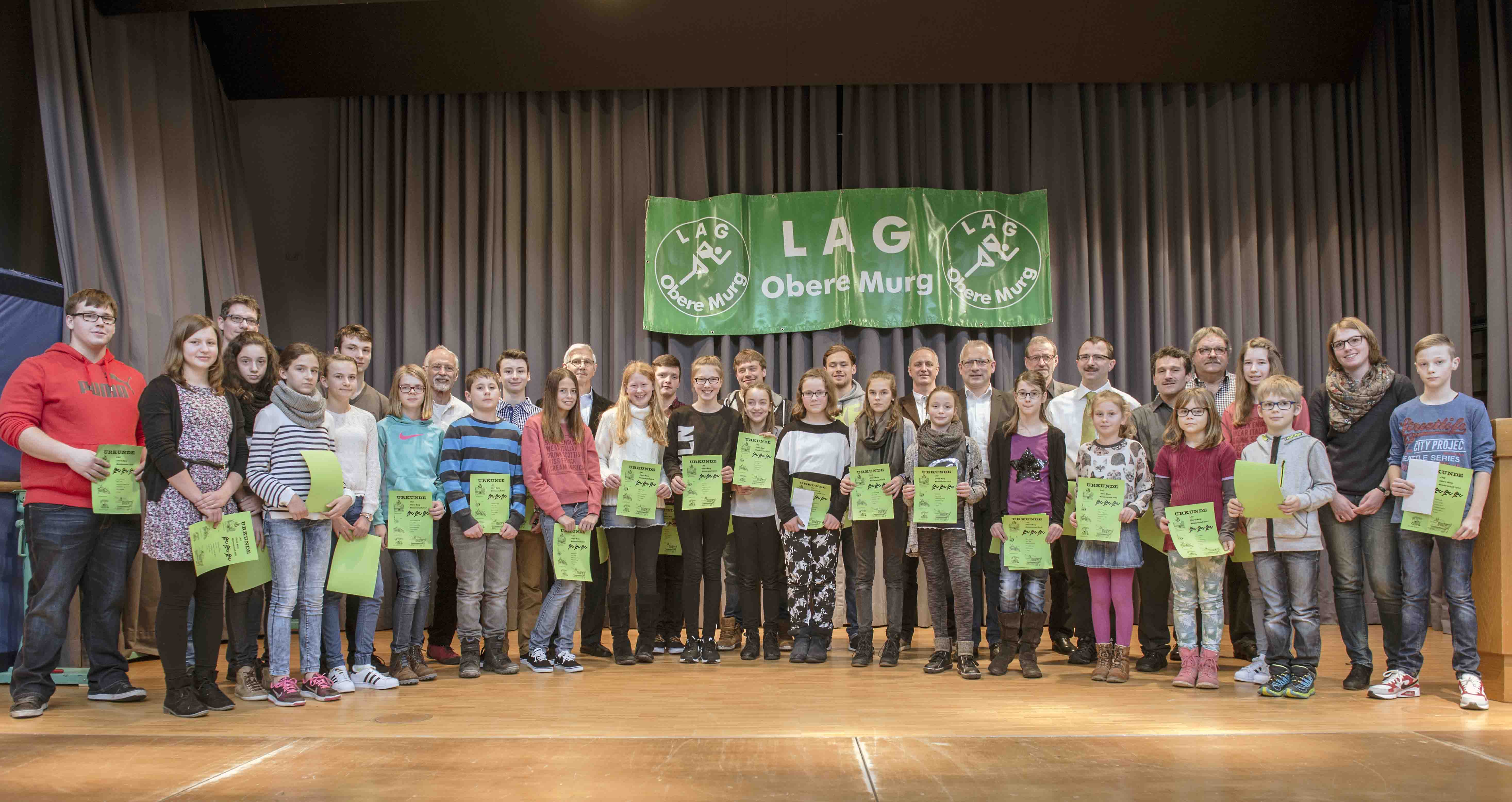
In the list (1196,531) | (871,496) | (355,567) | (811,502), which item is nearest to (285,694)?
(355,567)

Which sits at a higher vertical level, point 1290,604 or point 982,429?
point 982,429

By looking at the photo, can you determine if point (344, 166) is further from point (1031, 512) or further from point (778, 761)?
point (778, 761)

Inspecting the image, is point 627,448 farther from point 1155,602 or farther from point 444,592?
point 1155,602

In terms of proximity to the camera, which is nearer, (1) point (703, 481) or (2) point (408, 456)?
(2) point (408, 456)

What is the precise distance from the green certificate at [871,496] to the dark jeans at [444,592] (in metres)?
1.81

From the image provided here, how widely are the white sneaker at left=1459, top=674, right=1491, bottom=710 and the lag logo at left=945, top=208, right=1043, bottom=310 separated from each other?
320cm

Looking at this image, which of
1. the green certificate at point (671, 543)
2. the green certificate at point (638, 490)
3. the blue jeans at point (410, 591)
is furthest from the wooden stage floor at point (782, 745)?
the green certificate at point (671, 543)

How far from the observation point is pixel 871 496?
4.12 m

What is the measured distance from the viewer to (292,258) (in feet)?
21.7

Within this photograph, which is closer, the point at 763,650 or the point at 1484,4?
the point at 763,650

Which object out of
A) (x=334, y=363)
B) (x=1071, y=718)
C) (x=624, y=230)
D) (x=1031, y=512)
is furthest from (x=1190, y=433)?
(x=624, y=230)

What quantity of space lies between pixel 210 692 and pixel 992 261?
4.69 meters

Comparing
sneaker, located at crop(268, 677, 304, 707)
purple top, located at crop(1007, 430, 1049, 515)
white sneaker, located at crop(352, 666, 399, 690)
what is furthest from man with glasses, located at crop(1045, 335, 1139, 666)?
sneaker, located at crop(268, 677, 304, 707)

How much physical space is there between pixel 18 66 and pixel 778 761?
207 inches
